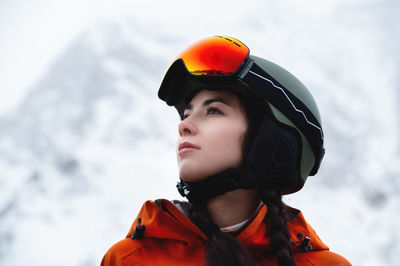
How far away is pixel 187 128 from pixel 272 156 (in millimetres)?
517

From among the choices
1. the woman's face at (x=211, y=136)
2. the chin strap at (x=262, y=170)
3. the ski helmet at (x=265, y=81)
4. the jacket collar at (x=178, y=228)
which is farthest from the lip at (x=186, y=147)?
the ski helmet at (x=265, y=81)

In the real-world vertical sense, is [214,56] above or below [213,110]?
above

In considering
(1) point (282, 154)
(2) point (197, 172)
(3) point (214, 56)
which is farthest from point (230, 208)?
(3) point (214, 56)

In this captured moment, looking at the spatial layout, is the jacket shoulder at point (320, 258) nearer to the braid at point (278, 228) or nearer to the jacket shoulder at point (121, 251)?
the braid at point (278, 228)

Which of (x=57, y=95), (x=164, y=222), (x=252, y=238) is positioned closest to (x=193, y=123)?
(x=164, y=222)

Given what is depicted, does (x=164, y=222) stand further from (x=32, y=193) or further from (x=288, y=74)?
(x=32, y=193)

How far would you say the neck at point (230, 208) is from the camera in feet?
6.21

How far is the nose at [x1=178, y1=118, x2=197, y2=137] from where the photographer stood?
6.14 ft

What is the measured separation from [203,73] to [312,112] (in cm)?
78

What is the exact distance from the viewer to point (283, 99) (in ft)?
6.58

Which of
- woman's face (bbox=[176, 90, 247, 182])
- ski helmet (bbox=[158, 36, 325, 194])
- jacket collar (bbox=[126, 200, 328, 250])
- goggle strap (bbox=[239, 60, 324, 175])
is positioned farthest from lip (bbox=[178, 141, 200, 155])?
goggle strap (bbox=[239, 60, 324, 175])

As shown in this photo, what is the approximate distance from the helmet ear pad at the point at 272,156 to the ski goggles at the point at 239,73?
137mm

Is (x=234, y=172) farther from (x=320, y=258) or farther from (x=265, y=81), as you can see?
(x=320, y=258)

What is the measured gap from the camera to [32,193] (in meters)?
8.71
